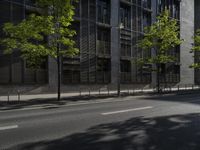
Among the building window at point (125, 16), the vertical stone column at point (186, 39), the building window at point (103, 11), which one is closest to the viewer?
the building window at point (103, 11)

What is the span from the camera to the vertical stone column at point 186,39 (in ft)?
164

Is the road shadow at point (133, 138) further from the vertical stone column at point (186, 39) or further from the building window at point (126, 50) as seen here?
the vertical stone column at point (186, 39)

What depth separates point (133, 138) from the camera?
27.0ft

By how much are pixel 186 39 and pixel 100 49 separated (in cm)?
2282

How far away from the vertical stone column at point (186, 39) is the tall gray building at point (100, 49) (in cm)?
218

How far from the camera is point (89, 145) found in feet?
24.2

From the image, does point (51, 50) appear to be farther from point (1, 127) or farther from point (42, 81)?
point (1, 127)

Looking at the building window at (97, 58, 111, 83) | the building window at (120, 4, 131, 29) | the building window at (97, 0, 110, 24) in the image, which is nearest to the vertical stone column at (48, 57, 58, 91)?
the building window at (97, 58, 111, 83)

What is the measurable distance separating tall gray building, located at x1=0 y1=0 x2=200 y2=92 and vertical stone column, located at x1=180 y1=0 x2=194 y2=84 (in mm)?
2179

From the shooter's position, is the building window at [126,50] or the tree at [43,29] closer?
the tree at [43,29]

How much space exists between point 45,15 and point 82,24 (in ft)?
40.7

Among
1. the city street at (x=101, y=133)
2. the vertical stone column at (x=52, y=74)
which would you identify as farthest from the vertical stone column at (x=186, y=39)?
the city street at (x=101, y=133)

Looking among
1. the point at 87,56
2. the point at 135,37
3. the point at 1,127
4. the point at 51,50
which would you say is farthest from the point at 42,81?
the point at 1,127

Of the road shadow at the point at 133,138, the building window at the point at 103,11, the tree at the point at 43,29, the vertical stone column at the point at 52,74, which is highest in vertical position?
the building window at the point at 103,11
